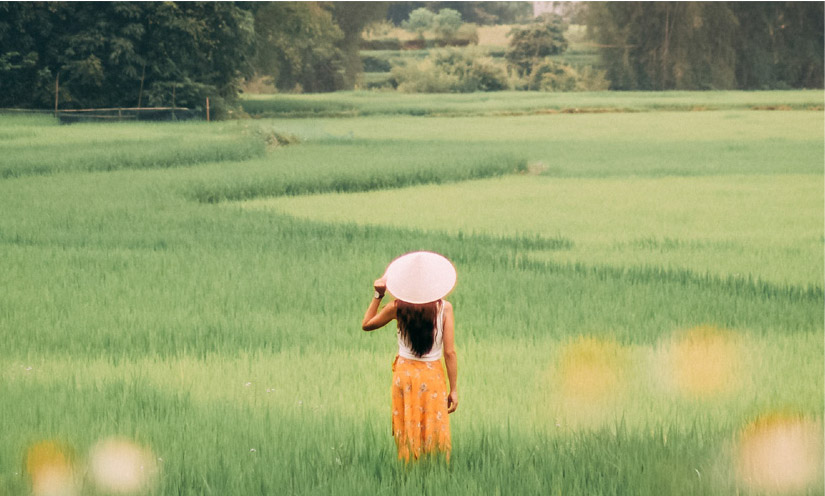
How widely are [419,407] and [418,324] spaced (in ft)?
1.02

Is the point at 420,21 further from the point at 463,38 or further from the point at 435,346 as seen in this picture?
the point at 435,346

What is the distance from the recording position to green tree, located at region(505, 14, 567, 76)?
62344mm

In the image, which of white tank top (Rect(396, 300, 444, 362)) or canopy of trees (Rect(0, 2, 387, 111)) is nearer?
white tank top (Rect(396, 300, 444, 362))

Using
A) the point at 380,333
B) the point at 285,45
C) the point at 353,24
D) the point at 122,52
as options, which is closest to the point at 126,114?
the point at 122,52

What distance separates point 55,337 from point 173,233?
5.22m

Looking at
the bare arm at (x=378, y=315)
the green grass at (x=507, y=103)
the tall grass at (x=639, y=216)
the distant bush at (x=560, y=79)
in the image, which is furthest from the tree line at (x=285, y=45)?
the bare arm at (x=378, y=315)

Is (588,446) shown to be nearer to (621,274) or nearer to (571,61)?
(621,274)

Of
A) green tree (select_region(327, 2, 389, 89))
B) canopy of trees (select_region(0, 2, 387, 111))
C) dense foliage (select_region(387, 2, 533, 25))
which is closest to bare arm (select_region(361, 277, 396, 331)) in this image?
canopy of trees (select_region(0, 2, 387, 111))

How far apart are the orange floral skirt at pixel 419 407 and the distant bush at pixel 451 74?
58016 mm

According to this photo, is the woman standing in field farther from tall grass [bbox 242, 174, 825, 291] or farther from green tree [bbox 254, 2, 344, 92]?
green tree [bbox 254, 2, 344, 92]

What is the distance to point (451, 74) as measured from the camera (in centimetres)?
6169

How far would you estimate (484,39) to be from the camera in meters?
66.4

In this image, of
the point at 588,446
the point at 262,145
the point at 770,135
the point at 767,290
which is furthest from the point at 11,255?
the point at 770,135

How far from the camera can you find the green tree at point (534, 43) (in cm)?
6234
